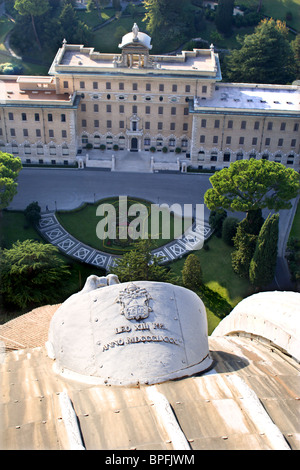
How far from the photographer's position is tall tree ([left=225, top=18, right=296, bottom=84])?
84875mm

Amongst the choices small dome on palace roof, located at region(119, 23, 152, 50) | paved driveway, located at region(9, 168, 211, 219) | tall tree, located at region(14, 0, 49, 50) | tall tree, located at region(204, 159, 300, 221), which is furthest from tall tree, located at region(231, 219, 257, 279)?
tall tree, located at region(14, 0, 49, 50)

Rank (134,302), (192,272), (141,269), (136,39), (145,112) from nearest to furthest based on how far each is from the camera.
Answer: (134,302) < (141,269) < (192,272) < (136,39) < (145,112)

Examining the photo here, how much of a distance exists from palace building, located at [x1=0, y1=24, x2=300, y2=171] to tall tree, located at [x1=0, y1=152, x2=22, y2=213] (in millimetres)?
11028

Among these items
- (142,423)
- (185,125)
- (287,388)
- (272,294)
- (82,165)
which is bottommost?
(82,165)

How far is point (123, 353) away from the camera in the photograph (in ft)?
58.4

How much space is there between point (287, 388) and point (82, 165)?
5891 cm

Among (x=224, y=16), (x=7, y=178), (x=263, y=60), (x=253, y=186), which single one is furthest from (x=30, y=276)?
(x=224, y=16)

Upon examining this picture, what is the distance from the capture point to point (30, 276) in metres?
49.1

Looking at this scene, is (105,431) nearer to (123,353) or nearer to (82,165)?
(123,353)

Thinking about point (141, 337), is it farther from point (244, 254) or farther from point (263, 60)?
point (263, 60)

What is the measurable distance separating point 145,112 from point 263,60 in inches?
937

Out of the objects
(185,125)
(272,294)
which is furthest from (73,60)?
(272,294)

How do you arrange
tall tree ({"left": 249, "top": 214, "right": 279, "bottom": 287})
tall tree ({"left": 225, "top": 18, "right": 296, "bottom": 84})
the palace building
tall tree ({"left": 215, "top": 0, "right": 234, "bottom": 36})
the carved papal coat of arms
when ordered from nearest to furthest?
the carved papal coat of arms
tall tree ({"left": 249, "top": 214, "right": 279, "bottom": 287})
the palace building
tall tree ({"left": 225, "top": 18, "right": 296, "bottom": 84})
tall tree ({"left": 215, "top": 0, "right": 234, "bottom": 36})

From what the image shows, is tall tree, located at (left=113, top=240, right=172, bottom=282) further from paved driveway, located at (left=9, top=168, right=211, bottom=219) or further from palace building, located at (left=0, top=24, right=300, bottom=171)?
palace building, located at (left=0, top=24, right=300, bottom=171)
